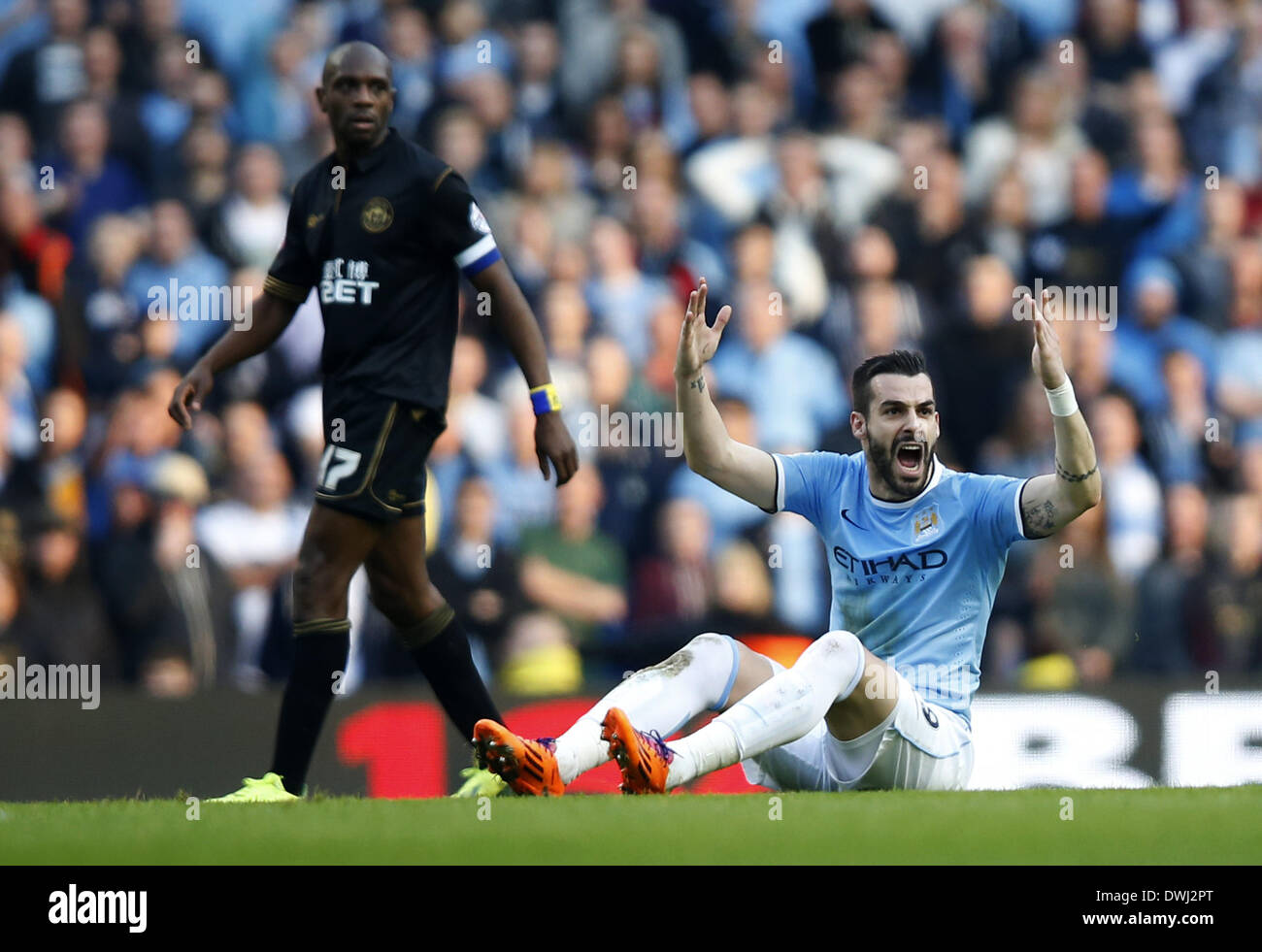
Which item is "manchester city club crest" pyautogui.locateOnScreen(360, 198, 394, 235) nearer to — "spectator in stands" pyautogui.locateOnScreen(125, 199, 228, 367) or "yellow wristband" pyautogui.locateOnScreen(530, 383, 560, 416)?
"yellow wristband" pyautogui.locateOnScreen(530, 383, 560, 416)

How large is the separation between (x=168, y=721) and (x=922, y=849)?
4741 mm

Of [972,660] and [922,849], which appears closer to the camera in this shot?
[922,849]

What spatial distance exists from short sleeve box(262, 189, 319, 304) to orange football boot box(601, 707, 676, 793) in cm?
222

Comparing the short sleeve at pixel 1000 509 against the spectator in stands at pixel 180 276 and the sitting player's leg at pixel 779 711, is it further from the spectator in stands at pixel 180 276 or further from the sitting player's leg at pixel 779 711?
the spectator in stands at pixel 180 276

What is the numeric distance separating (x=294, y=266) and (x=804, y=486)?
6.52 ft

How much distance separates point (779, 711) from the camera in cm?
509

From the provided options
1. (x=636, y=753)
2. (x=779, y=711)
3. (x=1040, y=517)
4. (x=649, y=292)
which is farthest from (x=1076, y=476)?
(x=649, y=292)

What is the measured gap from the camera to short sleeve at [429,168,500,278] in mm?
6219

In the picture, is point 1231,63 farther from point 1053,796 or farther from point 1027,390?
point 1053,796

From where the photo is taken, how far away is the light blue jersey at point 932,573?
18.4 ft

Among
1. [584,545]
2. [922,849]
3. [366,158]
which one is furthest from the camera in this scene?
[584,545]

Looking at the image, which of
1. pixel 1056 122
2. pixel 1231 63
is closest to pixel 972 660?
pixel 1056 122

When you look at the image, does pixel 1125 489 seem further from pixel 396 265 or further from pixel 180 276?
pixel 180 276

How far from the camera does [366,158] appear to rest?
633 cm
